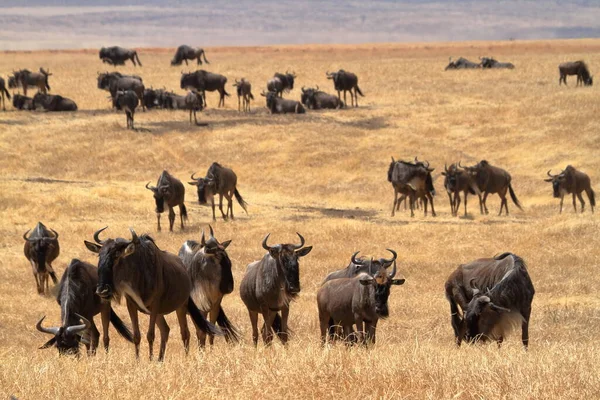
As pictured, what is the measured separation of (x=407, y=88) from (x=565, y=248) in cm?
3332

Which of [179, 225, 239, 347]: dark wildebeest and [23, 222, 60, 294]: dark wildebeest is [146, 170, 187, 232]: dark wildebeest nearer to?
[23, 222, 60, 294]: dark wildebeest

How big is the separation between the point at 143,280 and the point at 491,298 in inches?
180

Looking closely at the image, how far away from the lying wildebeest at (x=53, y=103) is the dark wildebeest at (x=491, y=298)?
3683 centimetres

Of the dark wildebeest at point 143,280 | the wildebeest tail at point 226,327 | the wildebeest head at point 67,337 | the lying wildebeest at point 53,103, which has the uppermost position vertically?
the dark wildebeest at point 143,280

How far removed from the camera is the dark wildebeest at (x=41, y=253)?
61.6 ft

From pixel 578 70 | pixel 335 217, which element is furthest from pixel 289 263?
pixel 578 70

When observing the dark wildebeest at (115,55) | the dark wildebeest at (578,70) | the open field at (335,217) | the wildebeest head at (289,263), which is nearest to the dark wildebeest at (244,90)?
the open field at (335,217)

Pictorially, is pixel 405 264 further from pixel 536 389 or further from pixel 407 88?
pixel 407 88

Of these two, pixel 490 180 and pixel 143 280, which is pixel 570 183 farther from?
pixel 143 280

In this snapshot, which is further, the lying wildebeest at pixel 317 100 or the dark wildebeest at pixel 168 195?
the lying wildebeest at pixel 317 100

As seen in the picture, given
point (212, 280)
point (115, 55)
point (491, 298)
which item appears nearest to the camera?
point (491, 298)

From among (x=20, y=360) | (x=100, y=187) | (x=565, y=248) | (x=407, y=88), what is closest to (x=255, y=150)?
(x=100, y=187)

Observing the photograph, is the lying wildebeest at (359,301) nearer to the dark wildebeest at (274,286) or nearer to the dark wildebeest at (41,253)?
the dark wildebeest at (274,286)

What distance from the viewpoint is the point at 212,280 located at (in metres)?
13.5
